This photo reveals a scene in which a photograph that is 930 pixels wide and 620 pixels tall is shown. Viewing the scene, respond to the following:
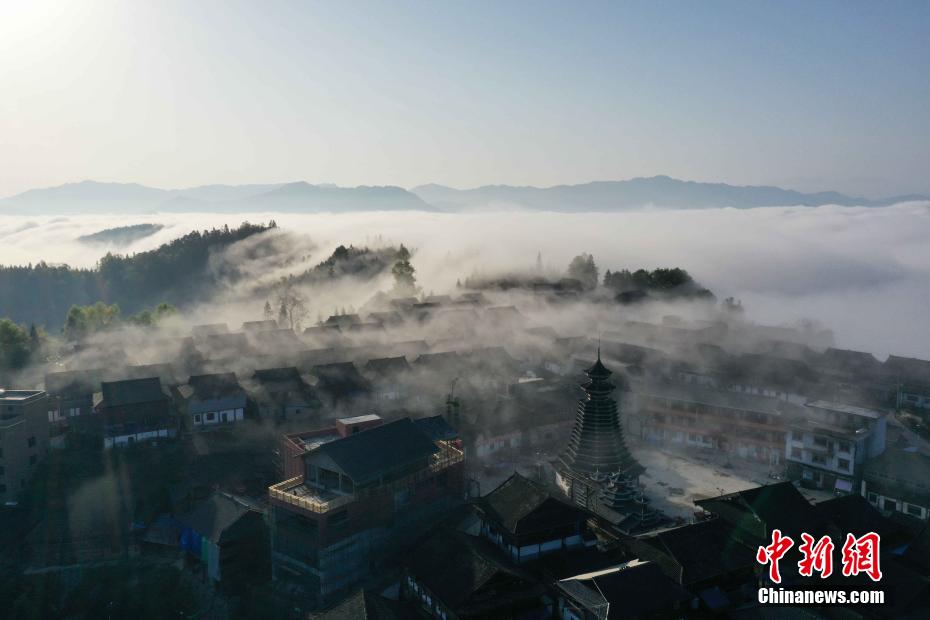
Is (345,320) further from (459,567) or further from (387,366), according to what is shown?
(459,567)

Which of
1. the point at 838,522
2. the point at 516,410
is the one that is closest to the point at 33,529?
the point at 516,410

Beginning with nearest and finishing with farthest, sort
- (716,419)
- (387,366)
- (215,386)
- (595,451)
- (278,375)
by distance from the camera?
(595,451) → (215,386) → (716,419) → (278,375) → (387,366)

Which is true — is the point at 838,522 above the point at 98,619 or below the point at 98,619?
above

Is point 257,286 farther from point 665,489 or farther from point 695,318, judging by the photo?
point 665,489

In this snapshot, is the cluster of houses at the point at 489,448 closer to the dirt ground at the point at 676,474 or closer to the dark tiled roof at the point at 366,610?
the dark tiled roof at the point at 366,610

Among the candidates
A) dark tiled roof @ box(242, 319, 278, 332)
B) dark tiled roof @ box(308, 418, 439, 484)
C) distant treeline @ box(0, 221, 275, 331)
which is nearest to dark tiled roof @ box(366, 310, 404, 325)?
dark tiled roof @ box(242, 319, 278, 332)

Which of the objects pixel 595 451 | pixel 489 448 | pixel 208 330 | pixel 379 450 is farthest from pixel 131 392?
pixel 595 451

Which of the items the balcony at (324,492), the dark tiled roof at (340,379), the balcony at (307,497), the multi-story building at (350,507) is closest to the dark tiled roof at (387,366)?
the dark tiled roof at (340,379)
